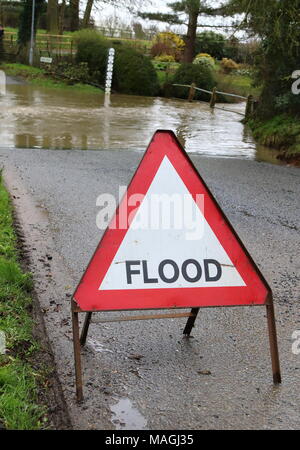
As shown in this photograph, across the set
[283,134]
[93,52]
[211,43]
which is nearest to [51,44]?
[93,52]

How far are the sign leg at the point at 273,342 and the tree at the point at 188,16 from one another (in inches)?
1226

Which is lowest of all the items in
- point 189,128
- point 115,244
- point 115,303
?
point 189,128

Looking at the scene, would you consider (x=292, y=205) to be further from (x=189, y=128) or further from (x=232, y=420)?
(x=189, y=128)

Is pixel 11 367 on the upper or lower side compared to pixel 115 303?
lower

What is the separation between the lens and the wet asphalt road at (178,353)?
9.37ft

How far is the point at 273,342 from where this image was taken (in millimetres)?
3121

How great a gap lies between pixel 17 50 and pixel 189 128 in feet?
68.0

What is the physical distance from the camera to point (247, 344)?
3684 mm

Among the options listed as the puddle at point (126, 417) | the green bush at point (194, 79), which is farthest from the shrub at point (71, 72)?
the puddle at point (126, 417)

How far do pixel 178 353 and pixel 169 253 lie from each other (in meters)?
0.76

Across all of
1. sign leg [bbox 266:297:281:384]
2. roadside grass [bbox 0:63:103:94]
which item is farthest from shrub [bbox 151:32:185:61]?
sign leg [bbox 266:297:281:384]

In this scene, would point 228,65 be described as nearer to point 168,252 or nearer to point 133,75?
point 133,75
